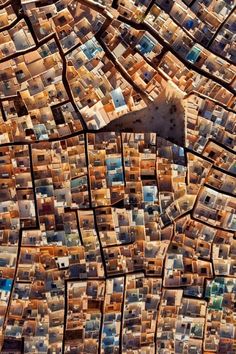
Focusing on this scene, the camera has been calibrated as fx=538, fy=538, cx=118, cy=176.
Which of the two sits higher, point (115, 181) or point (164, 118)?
point (164, 118)

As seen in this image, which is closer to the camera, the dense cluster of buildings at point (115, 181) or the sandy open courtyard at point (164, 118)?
the dense cluster of buildings at point (115, 181)

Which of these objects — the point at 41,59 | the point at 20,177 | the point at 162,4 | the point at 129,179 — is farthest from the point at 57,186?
the point at 162,4

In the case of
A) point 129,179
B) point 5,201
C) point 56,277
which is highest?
point 129,179

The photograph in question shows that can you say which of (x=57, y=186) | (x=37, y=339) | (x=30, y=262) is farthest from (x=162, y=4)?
(x=37, y=339)

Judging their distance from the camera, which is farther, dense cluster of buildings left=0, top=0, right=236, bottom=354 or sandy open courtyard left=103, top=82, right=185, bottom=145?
sandy open courtyard left=103, top=82, right=185, bottom=145

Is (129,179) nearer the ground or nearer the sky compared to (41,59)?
nearer the ground

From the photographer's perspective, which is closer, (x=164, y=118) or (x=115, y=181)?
(x=115, y=181)

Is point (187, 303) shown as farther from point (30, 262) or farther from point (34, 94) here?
point (34, 94)
